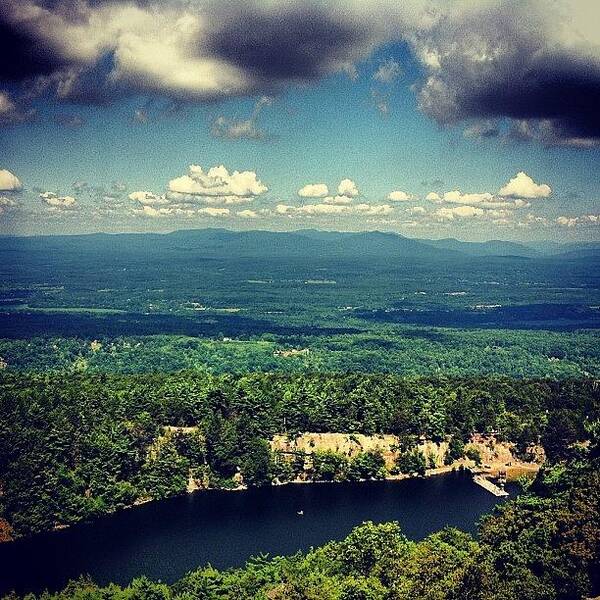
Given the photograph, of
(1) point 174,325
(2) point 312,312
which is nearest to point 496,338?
(2) point 312,312

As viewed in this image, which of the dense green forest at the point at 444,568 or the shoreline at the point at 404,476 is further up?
the dense green forest at the point at 444,568

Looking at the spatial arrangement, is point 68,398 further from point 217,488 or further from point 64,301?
point 64,301

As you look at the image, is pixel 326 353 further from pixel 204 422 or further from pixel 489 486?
pixel 489 486

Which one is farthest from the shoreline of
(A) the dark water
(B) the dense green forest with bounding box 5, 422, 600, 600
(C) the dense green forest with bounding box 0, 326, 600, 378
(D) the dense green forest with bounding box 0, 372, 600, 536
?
(C) the dense green forest with bounding box 0, 326, 600, 378

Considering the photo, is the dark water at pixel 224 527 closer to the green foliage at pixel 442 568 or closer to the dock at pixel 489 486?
the dock at pixel 489 486

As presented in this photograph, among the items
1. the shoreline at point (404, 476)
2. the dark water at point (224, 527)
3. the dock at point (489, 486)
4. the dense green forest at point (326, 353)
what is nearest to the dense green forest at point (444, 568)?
the dark water at point (224, 527)

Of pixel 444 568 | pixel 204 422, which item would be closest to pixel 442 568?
pixel 444 568

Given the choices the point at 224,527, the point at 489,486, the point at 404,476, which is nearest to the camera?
the point at 224,527
